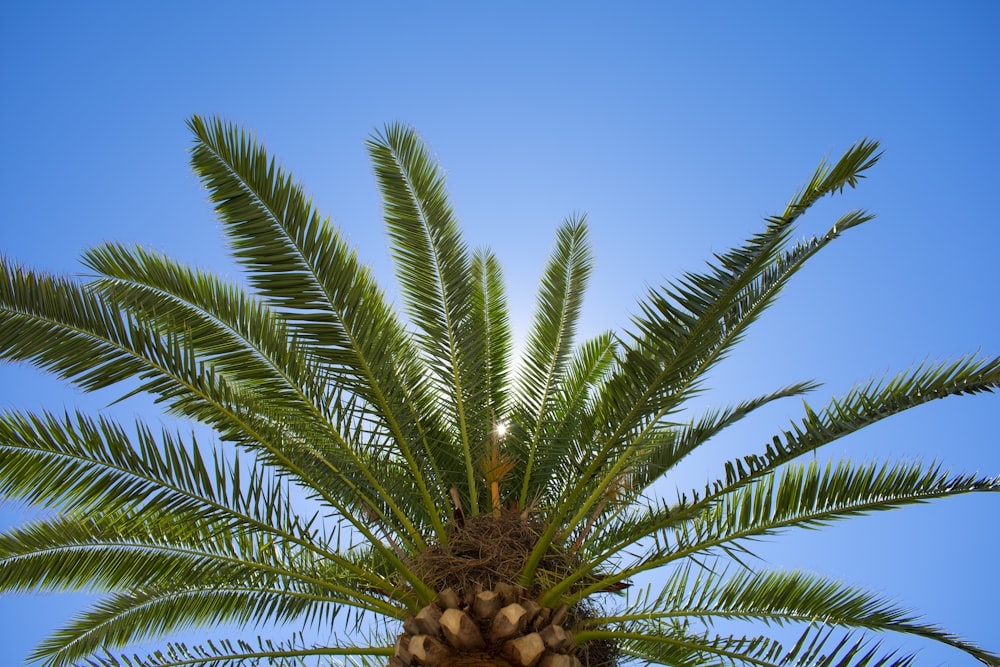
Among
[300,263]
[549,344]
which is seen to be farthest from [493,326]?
[300,263]

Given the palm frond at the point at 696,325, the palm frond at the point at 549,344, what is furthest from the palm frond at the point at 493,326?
the palm frond at the point at 696,325

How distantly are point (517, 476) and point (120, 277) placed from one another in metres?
3.89

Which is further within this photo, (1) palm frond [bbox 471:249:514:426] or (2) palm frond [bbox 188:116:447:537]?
(1) palm frond [bbox 471:249:514:426]

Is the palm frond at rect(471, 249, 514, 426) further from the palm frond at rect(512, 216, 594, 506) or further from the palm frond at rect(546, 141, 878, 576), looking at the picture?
the palm frond at rect(546, 141, 878, 576)

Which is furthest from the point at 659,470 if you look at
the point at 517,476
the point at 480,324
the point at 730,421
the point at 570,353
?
the point at 480,324

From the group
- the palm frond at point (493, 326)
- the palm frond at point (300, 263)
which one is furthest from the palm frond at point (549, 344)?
the palm frond at point (300, 263)

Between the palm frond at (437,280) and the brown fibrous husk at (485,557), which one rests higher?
the palm frond at (437,280)

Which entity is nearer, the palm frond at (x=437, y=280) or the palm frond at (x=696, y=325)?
the palm frond at (x=696, y=325)

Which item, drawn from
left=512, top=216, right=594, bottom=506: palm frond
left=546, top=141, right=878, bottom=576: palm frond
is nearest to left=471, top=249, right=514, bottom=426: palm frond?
left=512, top=216, right=594, bottom=506: palm frond

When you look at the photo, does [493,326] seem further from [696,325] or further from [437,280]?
[696,325]

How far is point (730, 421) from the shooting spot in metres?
7.07

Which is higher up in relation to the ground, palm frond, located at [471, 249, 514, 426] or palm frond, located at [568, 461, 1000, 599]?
palm frond, located at [471, 249, 514, 426]

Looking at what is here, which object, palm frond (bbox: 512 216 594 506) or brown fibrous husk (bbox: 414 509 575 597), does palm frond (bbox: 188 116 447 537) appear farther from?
palm frond (bbox: 512 216 594 506)

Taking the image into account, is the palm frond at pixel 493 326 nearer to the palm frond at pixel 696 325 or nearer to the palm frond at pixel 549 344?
the palm frond at pixel 549 344
